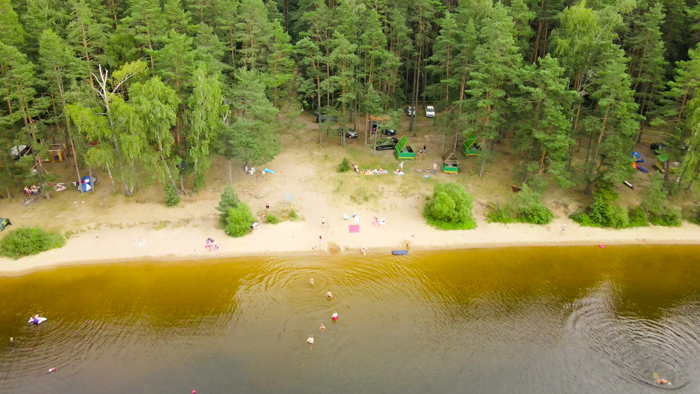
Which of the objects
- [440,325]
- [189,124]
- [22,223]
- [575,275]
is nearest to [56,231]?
[22,223]

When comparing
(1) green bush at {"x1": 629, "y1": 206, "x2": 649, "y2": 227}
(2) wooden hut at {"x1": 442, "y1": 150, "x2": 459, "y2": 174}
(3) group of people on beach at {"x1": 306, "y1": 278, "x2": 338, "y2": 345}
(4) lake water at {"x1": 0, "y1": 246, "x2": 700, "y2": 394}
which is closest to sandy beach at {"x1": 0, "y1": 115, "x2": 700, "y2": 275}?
(1) green bush at {"x1": 629, "y1": 206, "x2": 649, "y2": 227}

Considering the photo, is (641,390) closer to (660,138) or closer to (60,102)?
(660,138)

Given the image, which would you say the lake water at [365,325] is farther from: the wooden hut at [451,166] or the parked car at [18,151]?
the parked car at [18,151]

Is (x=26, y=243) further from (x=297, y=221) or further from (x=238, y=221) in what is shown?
(x=297, y=221)

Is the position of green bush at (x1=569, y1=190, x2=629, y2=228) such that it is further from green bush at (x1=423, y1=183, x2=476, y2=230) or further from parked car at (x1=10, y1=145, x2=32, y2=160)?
parked car at (x1=10, y1=145, x2=32, y2=160)

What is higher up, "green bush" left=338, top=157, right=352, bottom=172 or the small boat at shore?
"green bush" left=338, top=157, right=352, bottom=172

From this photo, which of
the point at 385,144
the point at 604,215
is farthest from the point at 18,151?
the point at 604,215
